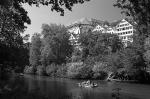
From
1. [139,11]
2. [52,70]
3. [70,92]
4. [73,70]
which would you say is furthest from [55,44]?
[139,11]

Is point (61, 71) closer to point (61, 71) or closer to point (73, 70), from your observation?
point (61, 71)

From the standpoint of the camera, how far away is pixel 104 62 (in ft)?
196

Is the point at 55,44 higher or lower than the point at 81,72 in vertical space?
higher

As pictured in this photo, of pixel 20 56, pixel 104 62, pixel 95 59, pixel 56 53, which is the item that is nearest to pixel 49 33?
pixel 56 53

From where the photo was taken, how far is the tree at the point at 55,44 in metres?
71.2

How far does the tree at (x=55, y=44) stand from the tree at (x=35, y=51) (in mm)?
4692

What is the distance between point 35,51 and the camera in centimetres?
7812

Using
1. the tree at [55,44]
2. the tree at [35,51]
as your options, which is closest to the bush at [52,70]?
the tree at [55,44]

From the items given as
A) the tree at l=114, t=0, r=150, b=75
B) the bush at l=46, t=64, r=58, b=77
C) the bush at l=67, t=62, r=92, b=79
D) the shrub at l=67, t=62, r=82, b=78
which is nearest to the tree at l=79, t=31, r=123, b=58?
the bush at l=46, t=64, r=58, b=77

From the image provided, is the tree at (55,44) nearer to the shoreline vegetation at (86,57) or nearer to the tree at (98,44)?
the shoreline vegetation at (86,57)

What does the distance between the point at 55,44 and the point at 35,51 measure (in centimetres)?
985

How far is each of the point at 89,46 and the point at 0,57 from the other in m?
49.0

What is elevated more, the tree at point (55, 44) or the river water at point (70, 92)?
the tree at point (55, 44)

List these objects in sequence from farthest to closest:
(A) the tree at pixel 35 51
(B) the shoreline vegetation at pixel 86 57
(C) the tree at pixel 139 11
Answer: (A) the tree at pixel 35 51 → (B) the shoreline vegetation at pixel 86 57 → (C) the tree at pixel 139 11
